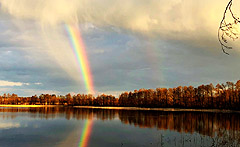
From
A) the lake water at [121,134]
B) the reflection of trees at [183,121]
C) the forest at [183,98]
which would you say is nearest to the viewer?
the lake water at [121,134]

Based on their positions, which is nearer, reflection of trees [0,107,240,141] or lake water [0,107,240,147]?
lake water [0,107,240,147]

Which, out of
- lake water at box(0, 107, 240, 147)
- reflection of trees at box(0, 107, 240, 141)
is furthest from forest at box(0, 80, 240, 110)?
lake water at box(0, 107, 240, 147)

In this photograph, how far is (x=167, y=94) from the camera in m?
114

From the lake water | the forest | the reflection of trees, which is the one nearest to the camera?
the lake water

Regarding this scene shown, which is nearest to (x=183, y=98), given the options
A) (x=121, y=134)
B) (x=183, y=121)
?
(x=183, y=121)

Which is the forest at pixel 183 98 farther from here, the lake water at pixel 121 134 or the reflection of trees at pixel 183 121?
the lake water at pixel 121 134

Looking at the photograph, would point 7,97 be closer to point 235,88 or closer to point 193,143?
point 235,88

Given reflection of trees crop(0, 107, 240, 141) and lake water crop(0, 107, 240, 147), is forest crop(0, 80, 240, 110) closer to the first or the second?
reflection of trees crop(0, 107, 240, 141)

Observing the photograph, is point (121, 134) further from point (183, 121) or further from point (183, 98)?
point (183, 98)

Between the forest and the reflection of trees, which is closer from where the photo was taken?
the reflection of trees

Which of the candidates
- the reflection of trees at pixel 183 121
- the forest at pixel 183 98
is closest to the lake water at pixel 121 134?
the reflection of trees at pixel 183 121

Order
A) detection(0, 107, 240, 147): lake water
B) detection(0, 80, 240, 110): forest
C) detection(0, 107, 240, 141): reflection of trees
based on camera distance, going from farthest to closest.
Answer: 1. detection(0, 80, 240, 110): forest
2. detection(0, 107, 240, 141): reflection of trees
3. detection(0, 107, 240, 147): lake water

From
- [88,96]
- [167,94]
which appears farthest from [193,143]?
[88,96]

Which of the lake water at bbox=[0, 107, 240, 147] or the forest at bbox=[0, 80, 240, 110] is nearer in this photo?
the lake water at bbox=[0, 107, 240, 147]
